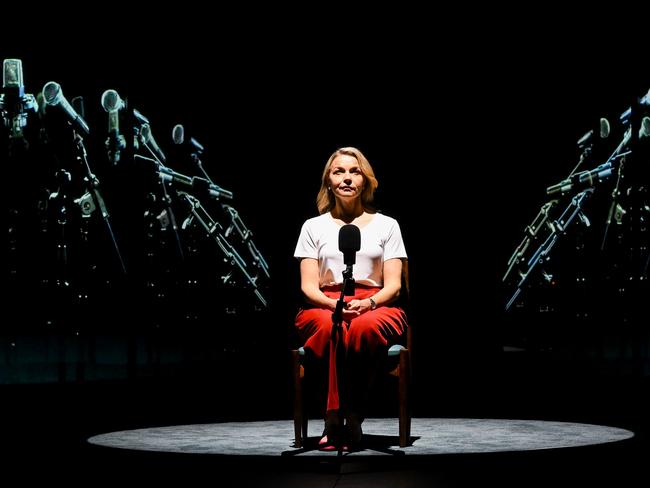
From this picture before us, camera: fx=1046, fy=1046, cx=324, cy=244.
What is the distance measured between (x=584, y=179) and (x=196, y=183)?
333 centimetres

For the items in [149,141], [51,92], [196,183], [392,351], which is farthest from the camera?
[196,183]

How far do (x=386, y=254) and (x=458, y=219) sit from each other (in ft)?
13.1

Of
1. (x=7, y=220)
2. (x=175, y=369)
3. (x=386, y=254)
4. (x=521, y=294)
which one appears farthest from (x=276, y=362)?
(x=386, y=254)

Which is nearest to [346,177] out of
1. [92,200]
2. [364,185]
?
[364,185]

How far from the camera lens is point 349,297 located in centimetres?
483

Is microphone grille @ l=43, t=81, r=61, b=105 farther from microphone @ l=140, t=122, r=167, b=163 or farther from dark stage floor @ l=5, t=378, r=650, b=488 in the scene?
dark stage floor @ l=5, t=378, r=650, b=488

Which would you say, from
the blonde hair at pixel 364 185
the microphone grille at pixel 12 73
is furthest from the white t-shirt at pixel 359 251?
the microphone grille at pixel 12 73

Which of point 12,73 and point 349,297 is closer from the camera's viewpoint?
point 349,297

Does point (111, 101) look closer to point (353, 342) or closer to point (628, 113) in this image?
point (628, 113)

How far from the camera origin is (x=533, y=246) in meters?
9.53

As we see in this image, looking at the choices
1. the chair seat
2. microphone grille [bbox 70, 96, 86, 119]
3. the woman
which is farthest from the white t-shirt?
microphone grille [bbox 70, 96, 86, 119]

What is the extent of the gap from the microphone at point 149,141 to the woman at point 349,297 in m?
3.99

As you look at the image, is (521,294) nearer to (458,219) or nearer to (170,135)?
(458,219)

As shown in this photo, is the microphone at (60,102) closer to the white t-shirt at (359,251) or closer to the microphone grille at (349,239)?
the white t-shirt at (359,251)
